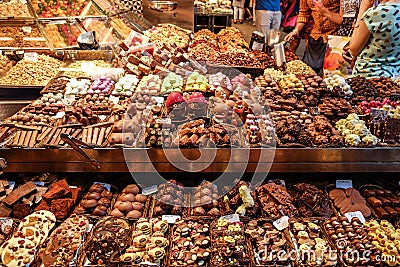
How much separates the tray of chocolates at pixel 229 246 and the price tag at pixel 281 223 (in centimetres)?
22

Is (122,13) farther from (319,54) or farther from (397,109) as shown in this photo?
(397,109)

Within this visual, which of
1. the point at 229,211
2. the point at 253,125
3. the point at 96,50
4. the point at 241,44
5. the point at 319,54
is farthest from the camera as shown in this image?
the point at 319,54

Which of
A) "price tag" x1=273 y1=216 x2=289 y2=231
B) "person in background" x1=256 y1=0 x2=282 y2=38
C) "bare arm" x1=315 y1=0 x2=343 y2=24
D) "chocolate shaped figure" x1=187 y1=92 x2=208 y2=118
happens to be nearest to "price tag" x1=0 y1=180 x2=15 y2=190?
"chocolate shaped figure" x1=187 y1=92 x2=208 y2=118

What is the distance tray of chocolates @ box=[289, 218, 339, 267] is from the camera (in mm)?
2283

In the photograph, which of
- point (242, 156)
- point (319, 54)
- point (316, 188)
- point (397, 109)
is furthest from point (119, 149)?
point (319, 54)

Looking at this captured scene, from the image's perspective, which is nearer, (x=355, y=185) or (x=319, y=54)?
(x=355, y=185)

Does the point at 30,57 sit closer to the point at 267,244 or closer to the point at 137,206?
the point at 137,206

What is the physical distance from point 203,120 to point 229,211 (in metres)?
0.65

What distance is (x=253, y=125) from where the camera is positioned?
2781 mm

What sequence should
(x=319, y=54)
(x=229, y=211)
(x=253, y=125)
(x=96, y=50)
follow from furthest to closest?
(x=319, y=54)
(x=96, y=50)
(x=253, y=125)
(x=229, y=211)

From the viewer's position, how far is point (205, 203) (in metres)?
2.68

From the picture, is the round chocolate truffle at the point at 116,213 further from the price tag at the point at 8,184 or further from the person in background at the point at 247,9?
the person in background at the point at 247,9

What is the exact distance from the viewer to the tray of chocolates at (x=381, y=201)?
105 inches

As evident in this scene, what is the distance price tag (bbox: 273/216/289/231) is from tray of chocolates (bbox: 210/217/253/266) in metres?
0.22
